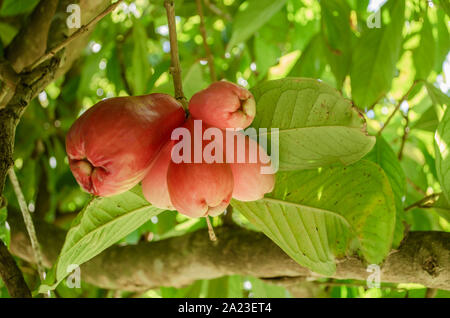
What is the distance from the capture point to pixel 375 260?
70 centimetres

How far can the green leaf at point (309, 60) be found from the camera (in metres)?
1.29

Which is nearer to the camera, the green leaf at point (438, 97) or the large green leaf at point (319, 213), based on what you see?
the large green leaf at point (319, 213)

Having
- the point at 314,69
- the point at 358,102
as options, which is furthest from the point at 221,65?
the point at 358,102

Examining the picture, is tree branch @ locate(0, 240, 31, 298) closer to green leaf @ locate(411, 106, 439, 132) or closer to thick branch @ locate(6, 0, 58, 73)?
thick branch @ locate(6, 0, 58, 73)

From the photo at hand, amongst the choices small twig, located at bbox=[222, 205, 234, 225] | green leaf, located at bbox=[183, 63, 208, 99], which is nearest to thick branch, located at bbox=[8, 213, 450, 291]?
small twig, located at bbox=[222, 205, 234, 225]

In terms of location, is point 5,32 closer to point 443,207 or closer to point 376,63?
point 376,63

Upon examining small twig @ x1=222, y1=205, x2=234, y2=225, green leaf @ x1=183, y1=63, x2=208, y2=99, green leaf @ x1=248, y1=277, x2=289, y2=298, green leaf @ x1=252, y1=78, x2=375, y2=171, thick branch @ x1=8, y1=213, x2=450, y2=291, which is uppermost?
green leaf @ x1=183, y1=63, x2=208, y2=99

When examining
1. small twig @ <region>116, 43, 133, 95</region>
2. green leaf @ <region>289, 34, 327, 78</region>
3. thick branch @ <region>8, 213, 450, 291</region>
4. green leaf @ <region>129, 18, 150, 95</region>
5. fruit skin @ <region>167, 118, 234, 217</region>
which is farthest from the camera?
small twig @ <region>116, 43, 133, 95</region>

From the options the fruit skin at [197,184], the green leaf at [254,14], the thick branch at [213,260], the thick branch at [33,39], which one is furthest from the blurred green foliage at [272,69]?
the fruit skin at [197,184]

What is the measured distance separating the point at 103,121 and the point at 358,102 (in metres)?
0.73

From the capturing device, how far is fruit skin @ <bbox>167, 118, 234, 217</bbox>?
0.58m

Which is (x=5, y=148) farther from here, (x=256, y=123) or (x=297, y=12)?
(x=297, y=12)

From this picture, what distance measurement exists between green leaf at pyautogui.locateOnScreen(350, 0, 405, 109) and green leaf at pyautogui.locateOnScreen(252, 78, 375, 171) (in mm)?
496

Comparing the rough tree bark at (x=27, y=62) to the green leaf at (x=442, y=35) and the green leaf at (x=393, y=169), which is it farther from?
the green leaf at (x=442, y=35)
